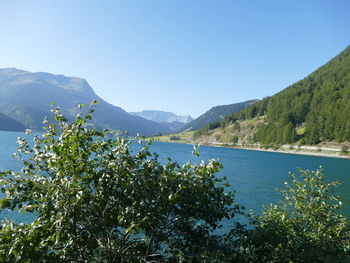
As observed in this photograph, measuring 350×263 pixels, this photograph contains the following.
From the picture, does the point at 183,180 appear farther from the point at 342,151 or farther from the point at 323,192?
the point at 342,151

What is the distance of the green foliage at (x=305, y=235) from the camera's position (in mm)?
7163

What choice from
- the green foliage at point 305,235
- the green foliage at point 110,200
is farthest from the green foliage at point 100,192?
the green foliage at point 305,235

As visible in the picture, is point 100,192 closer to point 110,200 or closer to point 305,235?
point 110,200

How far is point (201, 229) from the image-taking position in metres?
7.84

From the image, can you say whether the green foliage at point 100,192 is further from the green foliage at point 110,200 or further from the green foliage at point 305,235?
the green foliage at point 305,235

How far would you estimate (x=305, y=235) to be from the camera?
9.16 m

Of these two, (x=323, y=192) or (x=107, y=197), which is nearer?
(x=107, y=197)

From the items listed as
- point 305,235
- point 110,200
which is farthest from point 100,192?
point 305,235

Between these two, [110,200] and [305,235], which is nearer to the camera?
[110,200]

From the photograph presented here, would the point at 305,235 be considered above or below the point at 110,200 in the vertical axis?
below

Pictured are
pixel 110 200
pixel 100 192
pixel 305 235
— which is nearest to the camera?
pixel 110 200

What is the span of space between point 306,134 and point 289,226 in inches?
7992

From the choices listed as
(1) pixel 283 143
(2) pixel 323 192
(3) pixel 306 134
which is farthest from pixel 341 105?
(2) pixel 323 192

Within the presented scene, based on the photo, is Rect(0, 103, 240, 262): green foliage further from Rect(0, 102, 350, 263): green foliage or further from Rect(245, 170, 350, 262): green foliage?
Rect(245, 170, 350, 262): green foliage
